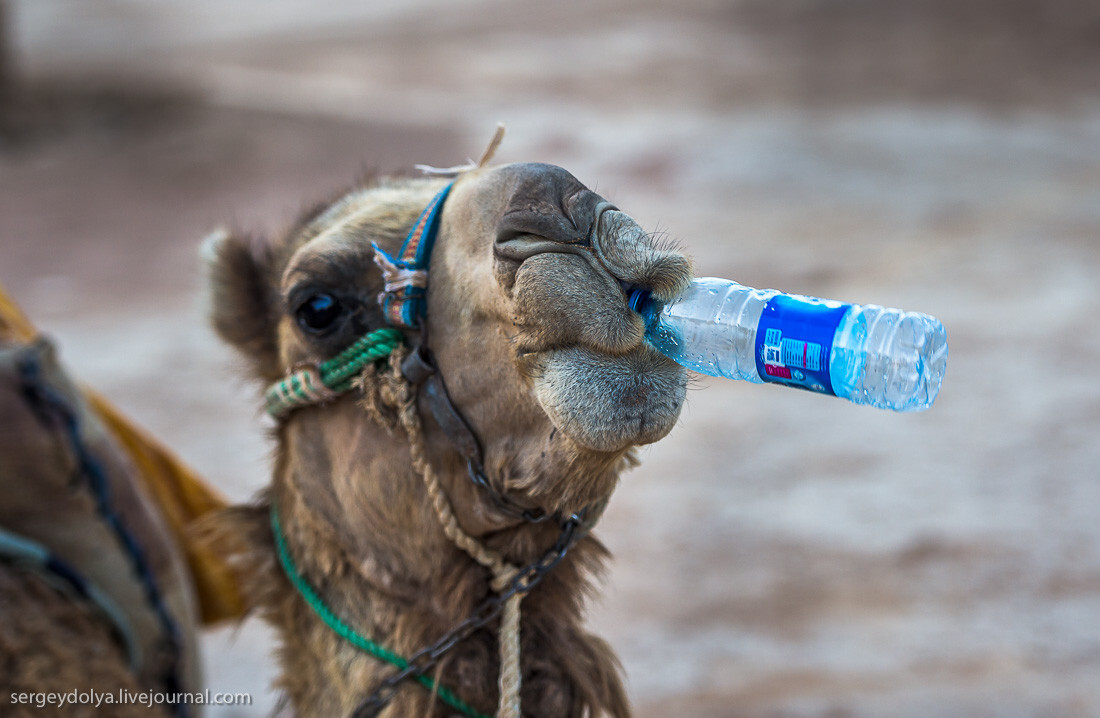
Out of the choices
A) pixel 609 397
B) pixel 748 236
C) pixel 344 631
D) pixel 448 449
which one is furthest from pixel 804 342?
pixel 748 236

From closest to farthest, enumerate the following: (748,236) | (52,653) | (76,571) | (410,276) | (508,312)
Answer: (508,312) < (410,276) < (52,653) < (76,571) < (748,236)

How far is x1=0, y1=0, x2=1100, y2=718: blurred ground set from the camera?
201 inches

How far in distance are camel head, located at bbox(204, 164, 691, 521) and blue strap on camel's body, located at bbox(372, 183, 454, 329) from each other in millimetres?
23

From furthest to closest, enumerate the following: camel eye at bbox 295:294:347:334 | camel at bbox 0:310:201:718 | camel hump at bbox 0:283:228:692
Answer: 1. camel hump at bbox 0:283:228:692
2. camel at bbox 0:310:201:718
3. camel eye at bbox 295:294:347:334

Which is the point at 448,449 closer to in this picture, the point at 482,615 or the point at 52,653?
the point at 482,615

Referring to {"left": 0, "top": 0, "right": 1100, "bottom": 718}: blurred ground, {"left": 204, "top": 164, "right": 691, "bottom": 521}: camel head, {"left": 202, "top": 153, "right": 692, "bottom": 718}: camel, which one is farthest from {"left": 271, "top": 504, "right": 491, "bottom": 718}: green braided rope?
{"left": 0, "top": 0, "right": 1100, "bottom": 718}: blurred ground

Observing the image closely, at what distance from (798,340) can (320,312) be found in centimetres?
104

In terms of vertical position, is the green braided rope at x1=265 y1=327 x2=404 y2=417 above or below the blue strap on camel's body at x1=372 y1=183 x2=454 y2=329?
below

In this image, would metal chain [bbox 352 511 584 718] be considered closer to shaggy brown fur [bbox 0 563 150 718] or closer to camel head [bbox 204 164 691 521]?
camel head [bbox 204 164 691 521]

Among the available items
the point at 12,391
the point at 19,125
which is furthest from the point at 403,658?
the point at 19,125

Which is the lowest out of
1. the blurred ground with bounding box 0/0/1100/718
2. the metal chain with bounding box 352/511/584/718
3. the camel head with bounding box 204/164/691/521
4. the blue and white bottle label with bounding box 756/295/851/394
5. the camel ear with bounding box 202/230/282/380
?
the metal chain with bounding box 352/511/584/718

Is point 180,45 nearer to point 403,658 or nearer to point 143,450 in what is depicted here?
point 143,450

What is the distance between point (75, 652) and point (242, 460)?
15.0ft

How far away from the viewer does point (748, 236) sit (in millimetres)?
9875
